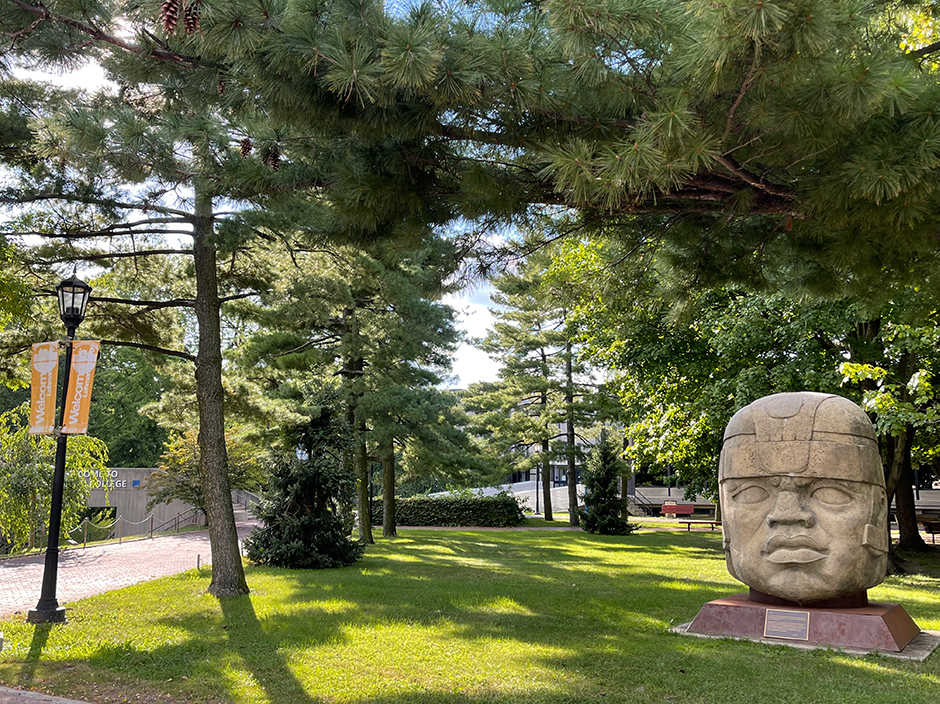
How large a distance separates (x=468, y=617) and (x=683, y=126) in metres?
6.85

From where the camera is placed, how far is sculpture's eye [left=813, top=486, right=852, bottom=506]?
738 cm

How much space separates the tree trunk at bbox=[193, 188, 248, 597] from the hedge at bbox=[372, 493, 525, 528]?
21367 mm

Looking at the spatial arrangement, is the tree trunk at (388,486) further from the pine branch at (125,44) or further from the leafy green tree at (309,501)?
the pine branch at (125,44)

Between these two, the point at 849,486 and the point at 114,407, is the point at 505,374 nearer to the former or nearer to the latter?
the point at 114,407

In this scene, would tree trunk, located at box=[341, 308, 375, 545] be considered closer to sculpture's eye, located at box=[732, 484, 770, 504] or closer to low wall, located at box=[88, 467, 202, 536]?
low wall, located at box=[88, 467, 202, 536]

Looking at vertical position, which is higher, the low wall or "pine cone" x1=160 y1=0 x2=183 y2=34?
"pine cone" x1=160 y1=0 x2=183 y2=34

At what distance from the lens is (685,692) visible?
5.66 m

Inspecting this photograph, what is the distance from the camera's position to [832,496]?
741cm

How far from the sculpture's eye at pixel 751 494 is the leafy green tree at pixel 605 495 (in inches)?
707

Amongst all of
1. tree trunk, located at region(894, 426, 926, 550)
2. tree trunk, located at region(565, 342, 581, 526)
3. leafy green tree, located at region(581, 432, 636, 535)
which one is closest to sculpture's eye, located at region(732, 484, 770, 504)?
tree trunk, located at region(894, 426, 926, 550)

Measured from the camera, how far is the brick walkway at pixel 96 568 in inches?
445

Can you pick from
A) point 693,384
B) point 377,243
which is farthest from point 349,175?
point 693,384

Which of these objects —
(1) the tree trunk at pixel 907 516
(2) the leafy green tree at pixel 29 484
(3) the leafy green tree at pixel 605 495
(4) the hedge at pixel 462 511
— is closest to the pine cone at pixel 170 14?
(2) the leafy green tree at pixel 29 484

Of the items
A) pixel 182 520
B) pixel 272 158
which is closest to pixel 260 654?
pixel 272 158
